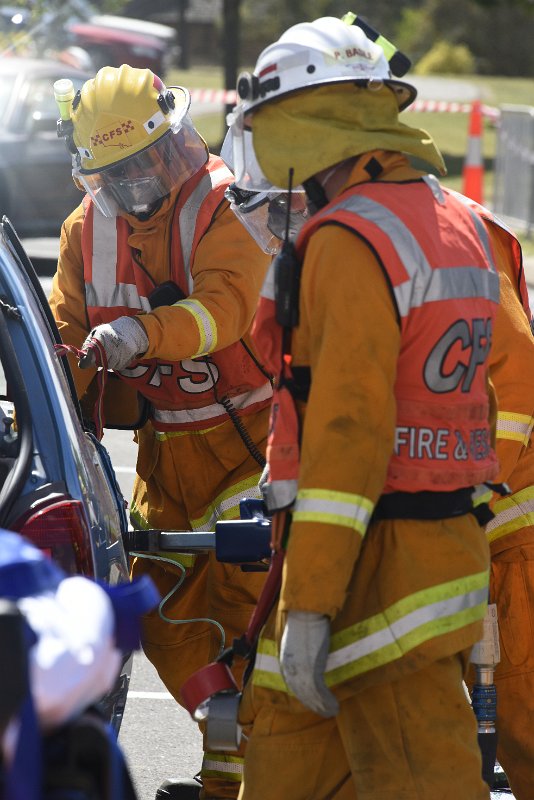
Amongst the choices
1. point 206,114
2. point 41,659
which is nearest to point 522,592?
point 41,659

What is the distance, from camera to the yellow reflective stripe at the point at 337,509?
105 inches

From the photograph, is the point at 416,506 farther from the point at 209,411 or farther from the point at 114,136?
the point at 114,136

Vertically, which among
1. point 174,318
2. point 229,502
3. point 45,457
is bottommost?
point 229,502

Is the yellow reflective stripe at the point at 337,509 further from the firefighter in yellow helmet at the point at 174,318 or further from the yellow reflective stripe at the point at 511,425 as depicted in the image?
the firefighter in yellow helmet at the point at 174,318

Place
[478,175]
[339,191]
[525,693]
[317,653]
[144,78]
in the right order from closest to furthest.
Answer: [317,653] → [339,191] → [525,693] → [144,78] → [478,175]

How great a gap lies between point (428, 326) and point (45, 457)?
0.90m

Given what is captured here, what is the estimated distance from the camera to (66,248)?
4395 mm

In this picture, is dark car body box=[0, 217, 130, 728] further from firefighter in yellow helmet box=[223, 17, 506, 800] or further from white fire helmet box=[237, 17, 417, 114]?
white fire helmet box=[237, 17, 417, 114]

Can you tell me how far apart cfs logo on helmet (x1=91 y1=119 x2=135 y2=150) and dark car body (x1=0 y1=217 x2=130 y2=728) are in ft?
1.99

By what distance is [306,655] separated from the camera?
2.66 m

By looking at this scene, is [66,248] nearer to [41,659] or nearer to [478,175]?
[41,659]

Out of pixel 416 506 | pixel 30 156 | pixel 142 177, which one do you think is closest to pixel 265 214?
pixel 142 177

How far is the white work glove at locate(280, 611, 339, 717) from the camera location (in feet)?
8.73

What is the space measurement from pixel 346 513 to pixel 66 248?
198 cm
